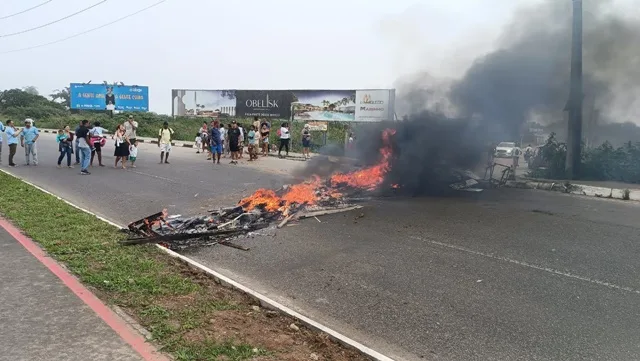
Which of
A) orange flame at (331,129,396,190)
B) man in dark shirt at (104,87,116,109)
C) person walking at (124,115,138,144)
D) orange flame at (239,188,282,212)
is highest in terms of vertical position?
man in dark shirt at (104,87,116,109)

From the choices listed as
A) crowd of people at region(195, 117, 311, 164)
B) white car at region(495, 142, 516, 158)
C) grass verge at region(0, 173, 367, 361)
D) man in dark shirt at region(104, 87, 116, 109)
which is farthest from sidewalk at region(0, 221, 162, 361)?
man in dark shirt at region(104, 87, 116, 109)

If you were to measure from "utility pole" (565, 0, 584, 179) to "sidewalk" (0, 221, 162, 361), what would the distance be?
41.5 ft

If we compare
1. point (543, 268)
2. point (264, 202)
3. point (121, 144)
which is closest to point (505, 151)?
point (264, 202)

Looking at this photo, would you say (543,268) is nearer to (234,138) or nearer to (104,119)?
(234,138)

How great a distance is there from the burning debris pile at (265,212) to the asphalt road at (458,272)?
470 mm

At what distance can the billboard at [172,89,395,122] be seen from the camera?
22.0 meters

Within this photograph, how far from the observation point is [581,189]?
1153 centimetres

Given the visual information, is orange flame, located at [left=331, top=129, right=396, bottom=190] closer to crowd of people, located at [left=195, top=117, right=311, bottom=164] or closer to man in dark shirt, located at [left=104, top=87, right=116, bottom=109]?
crowd of people, located at [left=195, top=117, right=311, bottom=164]

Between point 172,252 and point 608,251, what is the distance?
5.48 metres

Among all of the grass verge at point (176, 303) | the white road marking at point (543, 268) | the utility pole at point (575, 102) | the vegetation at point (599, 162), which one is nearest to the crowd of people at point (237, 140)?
the vegetation at point (599, 162)

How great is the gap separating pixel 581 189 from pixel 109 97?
135 ft

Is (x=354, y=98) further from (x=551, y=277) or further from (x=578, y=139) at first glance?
(x=551, y=277)

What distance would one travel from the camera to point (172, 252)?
5703 mm

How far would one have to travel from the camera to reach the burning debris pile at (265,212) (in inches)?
253
